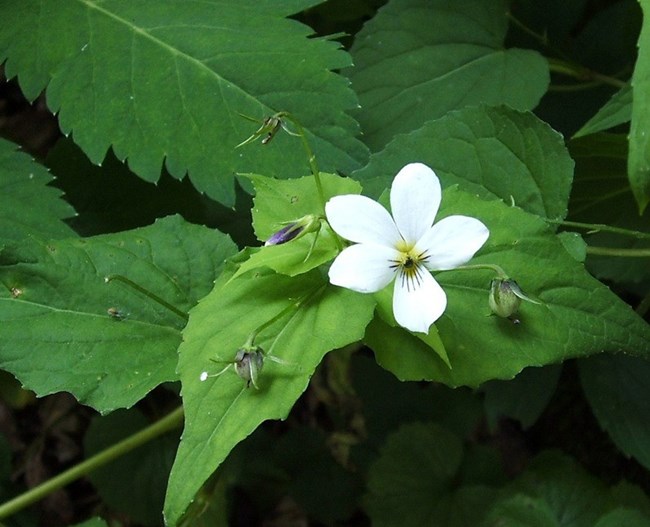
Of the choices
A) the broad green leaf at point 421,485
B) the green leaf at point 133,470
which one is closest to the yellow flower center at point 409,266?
the broad green leaf at point 421,485

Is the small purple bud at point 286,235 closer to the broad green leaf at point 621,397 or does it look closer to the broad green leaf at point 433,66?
the broad green leaf at point 433,66

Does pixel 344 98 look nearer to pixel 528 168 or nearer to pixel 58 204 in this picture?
pixel 528 168

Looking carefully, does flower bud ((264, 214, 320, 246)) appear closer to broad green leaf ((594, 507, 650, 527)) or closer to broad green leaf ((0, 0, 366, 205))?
broad green leaf ((0, 0, 366, 205))

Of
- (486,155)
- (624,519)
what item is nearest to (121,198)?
(486,155)

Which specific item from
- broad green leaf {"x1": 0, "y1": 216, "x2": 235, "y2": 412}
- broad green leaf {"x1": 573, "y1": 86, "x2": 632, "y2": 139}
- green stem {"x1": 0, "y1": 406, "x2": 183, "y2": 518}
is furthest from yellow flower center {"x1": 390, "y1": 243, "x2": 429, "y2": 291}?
green stem {"x1": 0, "y1": 406, "x2": 183, "y2": 518}

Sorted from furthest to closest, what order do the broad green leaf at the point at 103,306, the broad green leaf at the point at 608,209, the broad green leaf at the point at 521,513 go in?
the broad green leaf at the point at 521,513
the broad green leaf at the point at 608,209
the broad green leaf at the point at 103,306

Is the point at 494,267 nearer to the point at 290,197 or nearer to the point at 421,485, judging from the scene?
the point at 290,197
